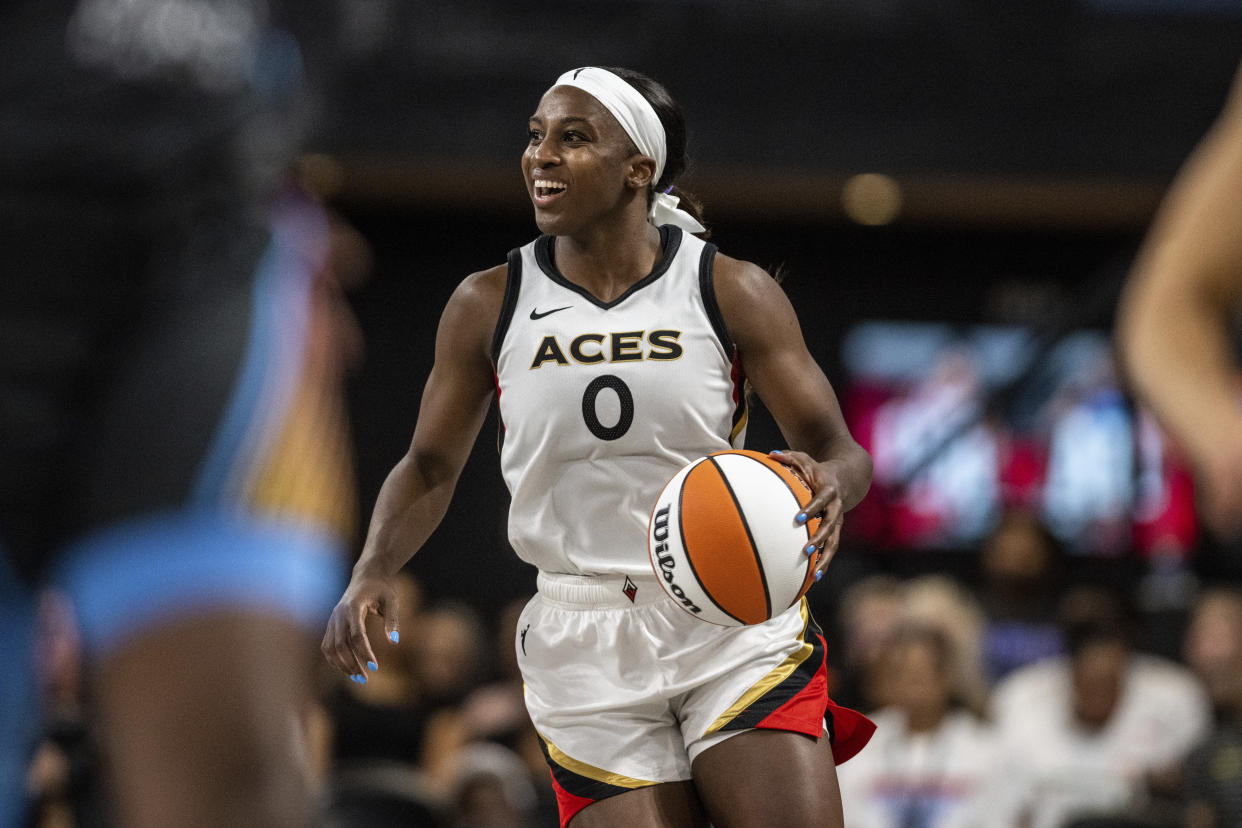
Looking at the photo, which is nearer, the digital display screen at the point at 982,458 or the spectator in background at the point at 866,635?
the spectator in background at the point at 866,635

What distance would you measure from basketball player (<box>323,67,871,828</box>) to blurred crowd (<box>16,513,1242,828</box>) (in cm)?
159

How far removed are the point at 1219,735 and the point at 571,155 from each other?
15.1 ft

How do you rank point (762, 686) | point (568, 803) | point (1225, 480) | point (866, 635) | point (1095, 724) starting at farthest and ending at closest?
point (866, 635) → point (1095, 724) → point (568, 803) → point (762, 686) → point (1225, 480)

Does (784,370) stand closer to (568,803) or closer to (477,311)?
(477,311)

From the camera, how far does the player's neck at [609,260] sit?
2.88m

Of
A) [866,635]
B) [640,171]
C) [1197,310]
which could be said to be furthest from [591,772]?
[866,635]

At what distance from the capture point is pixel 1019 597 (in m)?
8.12

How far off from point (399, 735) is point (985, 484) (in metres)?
7.37

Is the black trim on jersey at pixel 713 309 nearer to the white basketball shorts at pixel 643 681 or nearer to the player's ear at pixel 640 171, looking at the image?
the player's ear at pixel 640 171

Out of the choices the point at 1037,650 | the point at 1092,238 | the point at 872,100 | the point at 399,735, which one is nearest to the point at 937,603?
the point at 1037,650

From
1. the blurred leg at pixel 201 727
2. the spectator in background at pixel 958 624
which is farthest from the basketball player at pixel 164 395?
the spectator in background at pixel 958 624

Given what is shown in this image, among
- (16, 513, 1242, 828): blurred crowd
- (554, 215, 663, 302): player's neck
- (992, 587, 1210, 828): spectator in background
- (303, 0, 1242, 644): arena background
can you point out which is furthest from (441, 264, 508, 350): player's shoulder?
(303, 0, 1242, 644): arena background

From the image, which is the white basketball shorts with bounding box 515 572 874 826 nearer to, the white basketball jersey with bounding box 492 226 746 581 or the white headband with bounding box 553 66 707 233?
the white basketball jersey with bounding box 492 226 746 581

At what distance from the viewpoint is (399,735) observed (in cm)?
539
